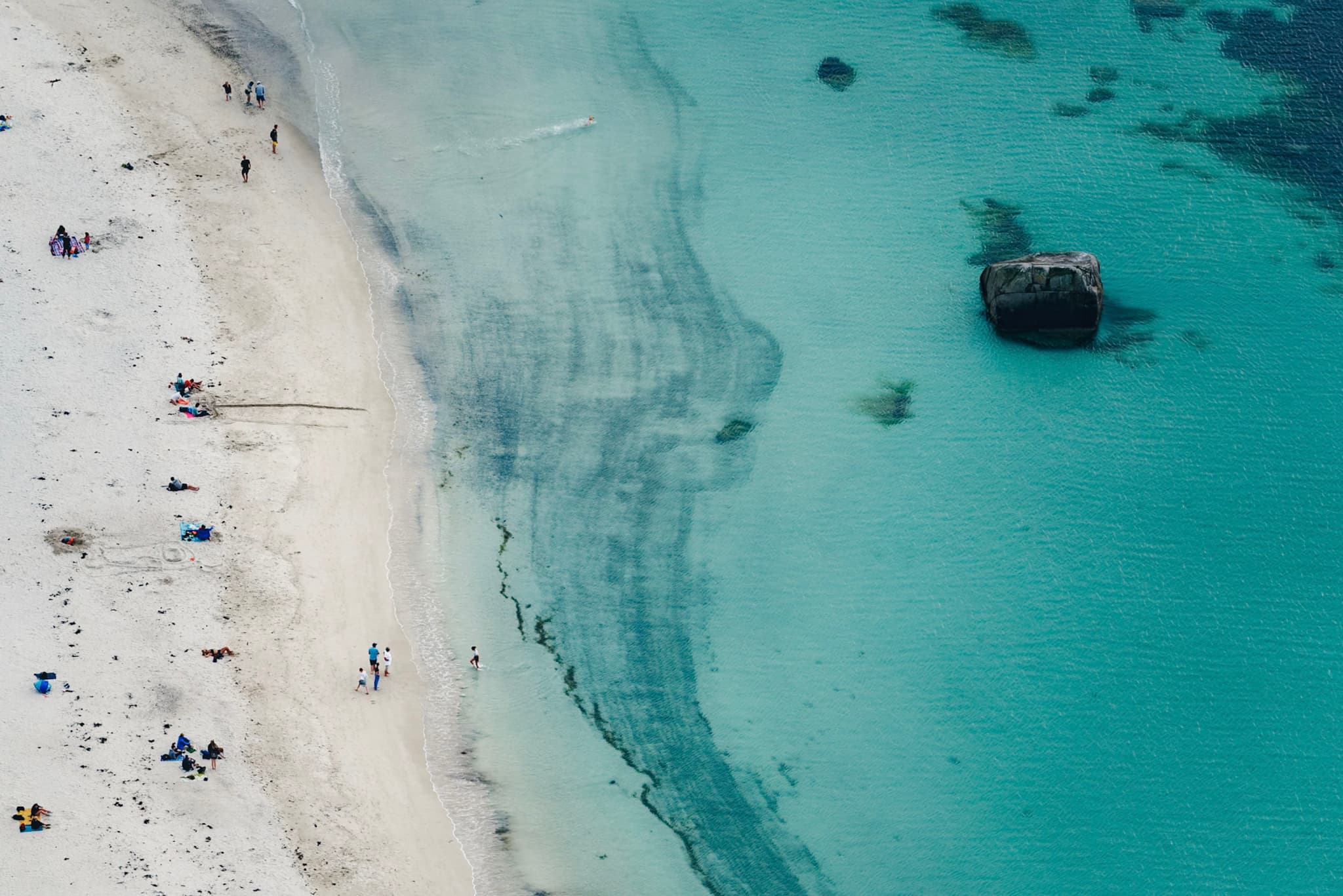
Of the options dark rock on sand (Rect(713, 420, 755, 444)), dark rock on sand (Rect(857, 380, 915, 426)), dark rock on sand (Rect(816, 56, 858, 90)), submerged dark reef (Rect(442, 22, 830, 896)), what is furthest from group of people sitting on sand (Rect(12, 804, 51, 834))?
dark rock on sand (Rect(816, 56, 858, 90))

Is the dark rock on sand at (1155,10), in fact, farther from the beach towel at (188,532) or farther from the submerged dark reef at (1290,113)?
the beach towel at (188,532)

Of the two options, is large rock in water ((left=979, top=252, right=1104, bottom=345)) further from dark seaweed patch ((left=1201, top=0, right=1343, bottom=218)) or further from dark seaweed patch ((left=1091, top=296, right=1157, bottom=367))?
dark seaweed patch ((left=1201, top=0, right=1343, bottom=218))

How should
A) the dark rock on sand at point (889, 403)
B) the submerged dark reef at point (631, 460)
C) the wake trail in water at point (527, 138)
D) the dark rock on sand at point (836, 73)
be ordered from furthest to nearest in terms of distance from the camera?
the dark rock on sand at point (836, 73)
the wake trail in water at point (527, 138)
the dark rock on sand at point (889, 403)
the submerged dark reef at point (631, 460)

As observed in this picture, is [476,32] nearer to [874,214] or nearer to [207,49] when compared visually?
[207,49]

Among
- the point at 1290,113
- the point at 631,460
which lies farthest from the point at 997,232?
the point at 631,460

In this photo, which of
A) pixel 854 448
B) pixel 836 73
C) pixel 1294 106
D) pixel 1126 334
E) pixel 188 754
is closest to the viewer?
pixel 188 754

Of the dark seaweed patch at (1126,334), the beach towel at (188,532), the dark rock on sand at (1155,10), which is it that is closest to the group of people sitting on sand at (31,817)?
the beach towel at (188,532)

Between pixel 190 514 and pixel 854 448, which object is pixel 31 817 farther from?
pixel 854 448

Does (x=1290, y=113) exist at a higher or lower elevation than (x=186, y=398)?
higher
